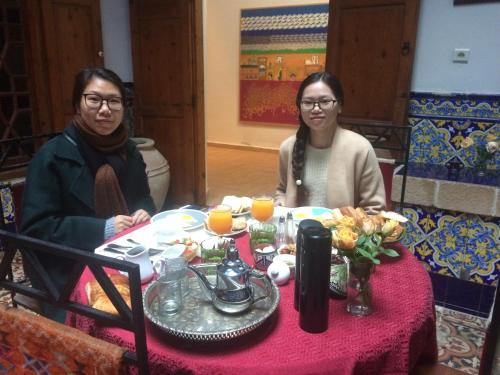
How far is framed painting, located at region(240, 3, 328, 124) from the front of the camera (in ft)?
19.0

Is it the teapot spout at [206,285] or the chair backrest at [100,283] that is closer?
the chair backrest at [100,283]

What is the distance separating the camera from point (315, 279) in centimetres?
82

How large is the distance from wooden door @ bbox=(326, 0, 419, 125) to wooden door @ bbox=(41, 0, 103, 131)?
2.03m

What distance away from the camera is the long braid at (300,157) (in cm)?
179

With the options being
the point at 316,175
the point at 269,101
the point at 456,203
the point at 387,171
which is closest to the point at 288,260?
the point at 316,175

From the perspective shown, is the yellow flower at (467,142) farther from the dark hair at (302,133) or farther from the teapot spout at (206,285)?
the teapot spout at (206,285)

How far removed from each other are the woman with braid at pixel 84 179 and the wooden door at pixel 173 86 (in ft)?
7.13

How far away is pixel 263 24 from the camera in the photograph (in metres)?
6.13

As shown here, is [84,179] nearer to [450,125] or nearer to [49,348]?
[49,348]

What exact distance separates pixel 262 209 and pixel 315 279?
24.0 inches

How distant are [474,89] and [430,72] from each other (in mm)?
303

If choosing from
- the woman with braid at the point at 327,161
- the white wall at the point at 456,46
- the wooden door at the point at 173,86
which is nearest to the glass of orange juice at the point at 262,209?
the woman with braid at the point at 327,161

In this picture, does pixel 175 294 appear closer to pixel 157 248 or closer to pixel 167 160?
pixel 157 248

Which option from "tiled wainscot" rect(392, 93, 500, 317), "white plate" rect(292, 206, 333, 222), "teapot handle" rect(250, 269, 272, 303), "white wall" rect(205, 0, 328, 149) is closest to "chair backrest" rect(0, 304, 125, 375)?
"teapot handle" rect(250, 269, 272, 303)
